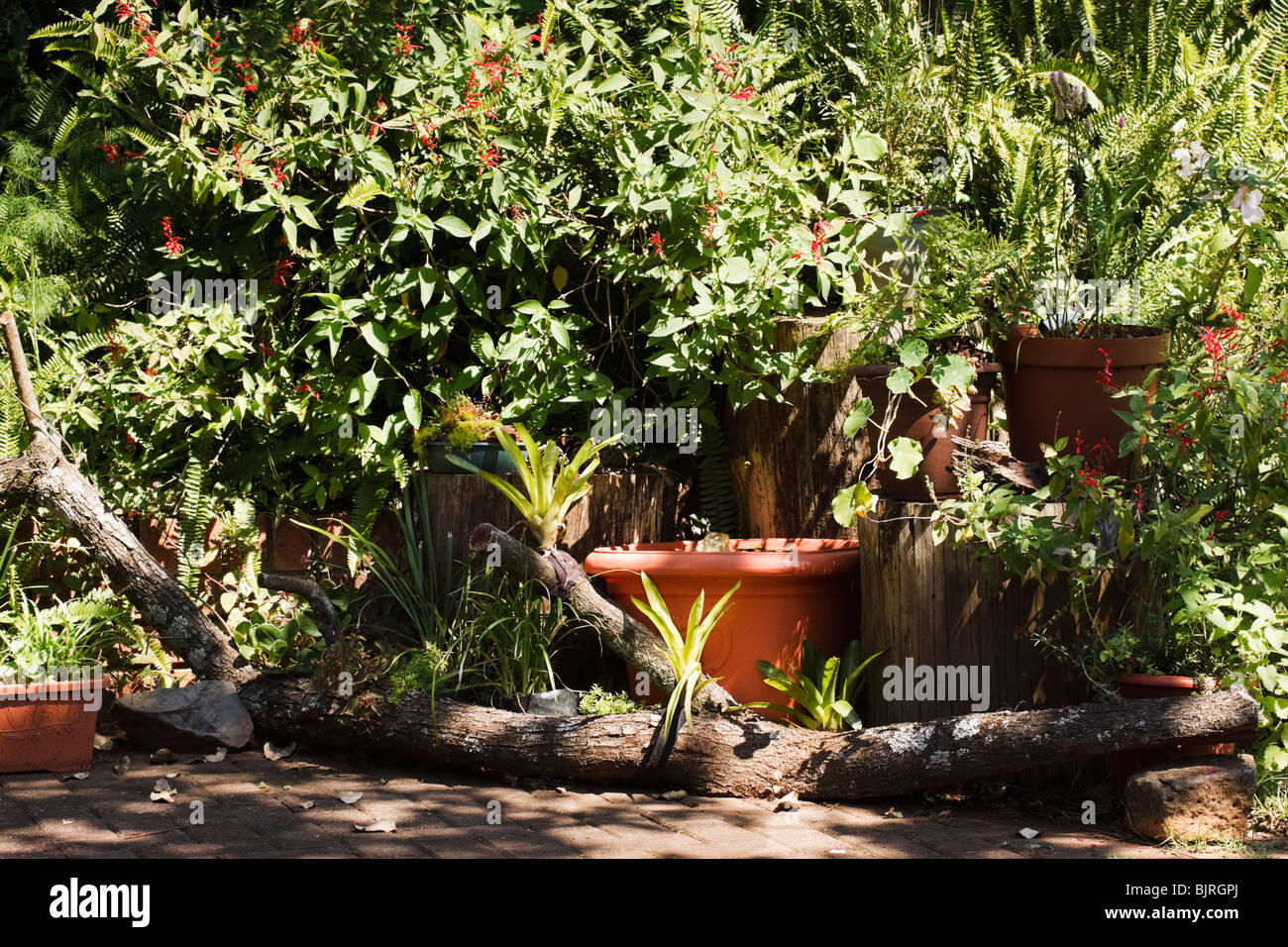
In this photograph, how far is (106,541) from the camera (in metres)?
4.61

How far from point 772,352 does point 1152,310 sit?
1401 millimetres

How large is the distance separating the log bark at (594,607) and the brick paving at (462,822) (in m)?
0.44

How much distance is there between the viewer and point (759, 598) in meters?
4.46

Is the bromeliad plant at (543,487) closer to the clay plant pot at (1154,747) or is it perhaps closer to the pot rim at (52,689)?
the pot rim at (52,689)

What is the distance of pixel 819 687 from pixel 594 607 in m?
0.85

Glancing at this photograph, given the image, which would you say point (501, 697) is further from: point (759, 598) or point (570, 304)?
point (570, 304)

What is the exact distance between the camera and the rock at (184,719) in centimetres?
437

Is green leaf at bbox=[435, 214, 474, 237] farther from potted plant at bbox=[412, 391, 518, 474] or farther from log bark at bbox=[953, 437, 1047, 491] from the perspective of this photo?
log bark at bbox=[953, 437, 1047, 491]

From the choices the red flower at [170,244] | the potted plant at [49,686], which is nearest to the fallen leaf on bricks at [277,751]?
the potted plant at [49,686]

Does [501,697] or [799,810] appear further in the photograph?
[501,697]

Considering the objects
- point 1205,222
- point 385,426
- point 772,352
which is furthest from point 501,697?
point 1205,222

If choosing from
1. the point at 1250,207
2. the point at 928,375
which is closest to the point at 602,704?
the point at 928,375

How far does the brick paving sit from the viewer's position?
340 centimetres

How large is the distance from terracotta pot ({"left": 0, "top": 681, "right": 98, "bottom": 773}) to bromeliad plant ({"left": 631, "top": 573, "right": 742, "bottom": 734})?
1.91 metres
